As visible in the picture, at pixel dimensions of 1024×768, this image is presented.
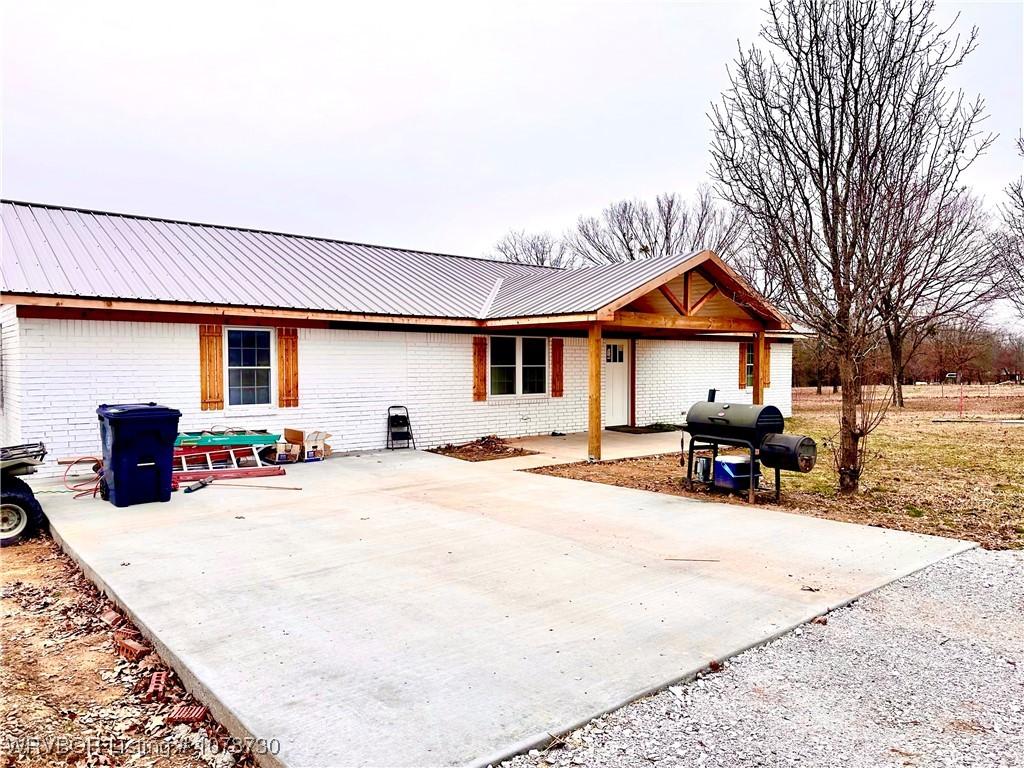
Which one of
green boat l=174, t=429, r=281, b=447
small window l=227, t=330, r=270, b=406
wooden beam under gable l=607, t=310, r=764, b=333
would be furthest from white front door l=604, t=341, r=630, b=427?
green boat l=174, t=429, r=281, b=447

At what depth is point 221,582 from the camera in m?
4.76

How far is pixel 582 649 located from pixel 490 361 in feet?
32.8

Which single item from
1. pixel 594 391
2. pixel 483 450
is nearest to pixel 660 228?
pixel 483 450

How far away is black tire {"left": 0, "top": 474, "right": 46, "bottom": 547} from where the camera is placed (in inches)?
245

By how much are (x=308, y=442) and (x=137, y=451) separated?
356 centimetres

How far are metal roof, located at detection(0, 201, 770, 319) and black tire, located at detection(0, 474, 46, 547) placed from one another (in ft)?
10.0

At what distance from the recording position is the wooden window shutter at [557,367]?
14.4 m

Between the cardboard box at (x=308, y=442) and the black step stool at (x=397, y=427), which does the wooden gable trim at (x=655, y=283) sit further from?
the cardboard box at (x=308, y=442)

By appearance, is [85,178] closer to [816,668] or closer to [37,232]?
[37,232]

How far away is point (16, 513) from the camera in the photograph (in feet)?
20.8

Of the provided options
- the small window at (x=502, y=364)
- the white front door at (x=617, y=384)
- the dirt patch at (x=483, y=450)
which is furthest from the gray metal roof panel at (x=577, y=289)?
the white front door at (x=617, y=384)

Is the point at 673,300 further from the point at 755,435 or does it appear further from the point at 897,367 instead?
the point at 897,367

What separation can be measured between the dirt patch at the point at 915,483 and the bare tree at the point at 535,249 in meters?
31.7

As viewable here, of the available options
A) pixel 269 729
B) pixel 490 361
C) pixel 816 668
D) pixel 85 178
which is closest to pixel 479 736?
pixel 269 729
